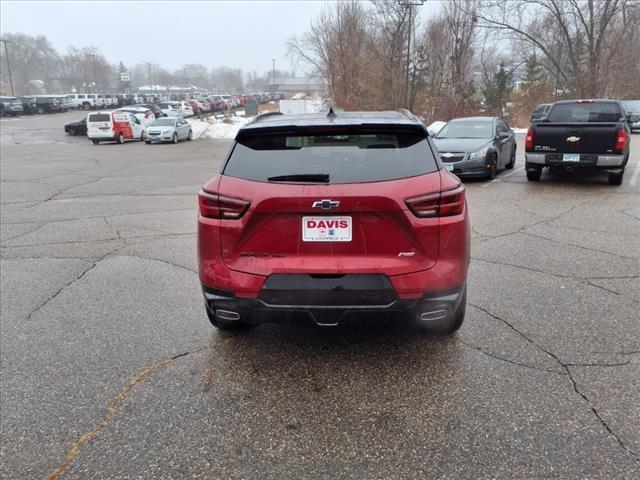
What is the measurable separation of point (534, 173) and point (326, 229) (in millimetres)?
9739

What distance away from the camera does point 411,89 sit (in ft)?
107

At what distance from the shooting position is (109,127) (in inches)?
1098

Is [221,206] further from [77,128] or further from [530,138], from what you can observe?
[77,128]

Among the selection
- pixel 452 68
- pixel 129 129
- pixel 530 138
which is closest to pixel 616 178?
pixel 530 138

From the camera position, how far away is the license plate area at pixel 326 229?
2.98 m

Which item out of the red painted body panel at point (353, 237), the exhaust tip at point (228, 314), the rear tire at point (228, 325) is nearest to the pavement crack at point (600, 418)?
the red painted body panel at point (353, 237)

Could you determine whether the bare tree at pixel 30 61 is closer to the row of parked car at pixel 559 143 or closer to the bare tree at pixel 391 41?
the bare tree at pixel 391 41

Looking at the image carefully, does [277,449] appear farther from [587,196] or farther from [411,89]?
[411,89]

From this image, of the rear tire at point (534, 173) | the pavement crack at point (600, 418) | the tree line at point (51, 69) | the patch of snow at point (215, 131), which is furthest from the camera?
the tree line at point (51, 69)

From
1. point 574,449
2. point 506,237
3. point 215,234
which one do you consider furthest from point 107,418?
point 506,237

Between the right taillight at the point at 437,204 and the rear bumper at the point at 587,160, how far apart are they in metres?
8.38

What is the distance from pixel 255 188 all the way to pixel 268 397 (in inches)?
52.3

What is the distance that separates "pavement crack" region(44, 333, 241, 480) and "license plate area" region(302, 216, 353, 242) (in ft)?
4.53

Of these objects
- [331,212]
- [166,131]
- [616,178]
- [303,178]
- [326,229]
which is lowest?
[616,178]
